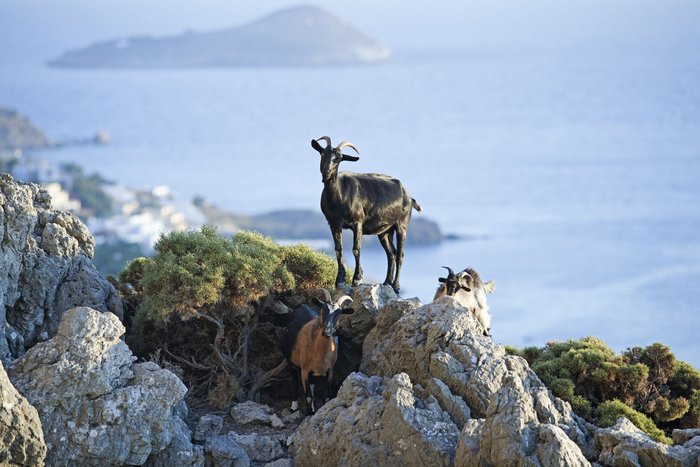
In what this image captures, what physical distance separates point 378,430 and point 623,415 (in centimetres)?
441

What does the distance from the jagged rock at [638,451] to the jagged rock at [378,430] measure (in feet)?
6.71

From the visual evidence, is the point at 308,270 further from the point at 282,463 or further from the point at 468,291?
the point at 282,463

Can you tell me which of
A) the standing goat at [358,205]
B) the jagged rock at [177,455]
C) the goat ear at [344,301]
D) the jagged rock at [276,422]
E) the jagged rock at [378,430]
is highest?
the standing goat at [358,205]

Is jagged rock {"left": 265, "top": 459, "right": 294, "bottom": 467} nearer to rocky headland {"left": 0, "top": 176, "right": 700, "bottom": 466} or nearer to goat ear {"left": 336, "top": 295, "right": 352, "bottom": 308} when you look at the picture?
rocky headland {"left": 0, "top": 176, "right": 700, "bottom": 466}

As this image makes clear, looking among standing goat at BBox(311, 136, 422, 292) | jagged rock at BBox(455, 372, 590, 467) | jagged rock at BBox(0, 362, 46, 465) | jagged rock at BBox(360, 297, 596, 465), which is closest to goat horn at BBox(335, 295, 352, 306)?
jagged rock at BBox(360, 297, 596, 465)

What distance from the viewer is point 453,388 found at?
705 inches

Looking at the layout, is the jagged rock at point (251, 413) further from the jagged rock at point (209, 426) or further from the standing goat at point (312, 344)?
the standing goat at point (312, 344)

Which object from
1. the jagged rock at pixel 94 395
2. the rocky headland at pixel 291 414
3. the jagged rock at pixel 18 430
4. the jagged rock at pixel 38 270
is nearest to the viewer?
the jagged rock at pixel 18 430

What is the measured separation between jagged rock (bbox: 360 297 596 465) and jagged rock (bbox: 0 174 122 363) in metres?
4.72

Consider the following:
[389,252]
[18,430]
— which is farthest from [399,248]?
[18,430]

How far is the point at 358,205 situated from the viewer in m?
21.2

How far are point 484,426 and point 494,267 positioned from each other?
14388 centimetres

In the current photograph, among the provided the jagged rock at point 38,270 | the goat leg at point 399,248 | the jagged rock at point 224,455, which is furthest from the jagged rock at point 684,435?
the jagged rock at point 38,270

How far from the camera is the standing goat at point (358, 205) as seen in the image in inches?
811
